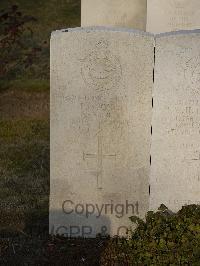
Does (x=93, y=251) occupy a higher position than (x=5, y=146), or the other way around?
(x=5, y=146)

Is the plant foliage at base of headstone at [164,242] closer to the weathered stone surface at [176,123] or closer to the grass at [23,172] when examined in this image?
the weathered stone surface at [176,123]

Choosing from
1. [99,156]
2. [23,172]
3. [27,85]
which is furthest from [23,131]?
[99,156]

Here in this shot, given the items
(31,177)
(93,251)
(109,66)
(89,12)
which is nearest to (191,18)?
(89,12)

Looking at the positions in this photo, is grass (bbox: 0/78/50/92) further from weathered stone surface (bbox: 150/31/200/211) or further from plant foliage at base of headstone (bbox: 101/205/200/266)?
plant foliage at base of headstone (bbox: 101/205/200/266)

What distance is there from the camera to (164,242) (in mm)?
4258

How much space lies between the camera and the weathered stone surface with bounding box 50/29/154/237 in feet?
15.9

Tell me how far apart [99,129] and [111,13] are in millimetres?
4662

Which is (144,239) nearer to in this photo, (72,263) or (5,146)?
(72,263)

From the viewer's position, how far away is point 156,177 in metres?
5.05

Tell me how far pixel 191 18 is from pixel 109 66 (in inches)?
159

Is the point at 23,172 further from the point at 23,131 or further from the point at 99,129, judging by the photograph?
the point at 99,129

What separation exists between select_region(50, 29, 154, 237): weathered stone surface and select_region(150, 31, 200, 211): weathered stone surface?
83 mm

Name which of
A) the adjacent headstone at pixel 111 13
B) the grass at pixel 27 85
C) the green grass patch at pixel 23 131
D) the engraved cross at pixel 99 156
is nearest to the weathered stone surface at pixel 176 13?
the adjacent headstone at pixel 111 13

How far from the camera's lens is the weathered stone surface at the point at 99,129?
4.84m
